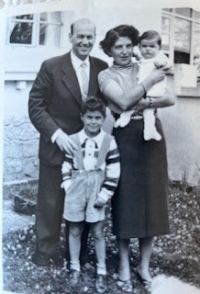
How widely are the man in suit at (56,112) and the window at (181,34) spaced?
0.11 m

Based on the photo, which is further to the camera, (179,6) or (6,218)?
(6,218)

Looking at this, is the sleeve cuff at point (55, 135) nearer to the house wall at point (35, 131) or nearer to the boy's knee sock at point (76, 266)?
the house wall at point (35, 131)

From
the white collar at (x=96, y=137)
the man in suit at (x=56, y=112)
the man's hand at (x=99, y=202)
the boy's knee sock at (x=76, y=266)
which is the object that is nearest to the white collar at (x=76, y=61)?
the man in suit at (x=56, y=112)

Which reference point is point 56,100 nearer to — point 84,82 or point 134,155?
point 84,82

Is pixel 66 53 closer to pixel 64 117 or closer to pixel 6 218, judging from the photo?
pixel 64 117

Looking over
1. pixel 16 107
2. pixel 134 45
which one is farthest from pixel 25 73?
pixel 134 45

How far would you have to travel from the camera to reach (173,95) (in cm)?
97

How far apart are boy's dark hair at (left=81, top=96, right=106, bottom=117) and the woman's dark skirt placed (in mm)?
41

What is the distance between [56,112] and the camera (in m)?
1.02

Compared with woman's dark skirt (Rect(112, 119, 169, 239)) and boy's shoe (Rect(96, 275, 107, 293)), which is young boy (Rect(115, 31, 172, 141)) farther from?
boy's shoe (Rect(96, 275, 107, 293))

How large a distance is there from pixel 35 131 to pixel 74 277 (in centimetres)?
25

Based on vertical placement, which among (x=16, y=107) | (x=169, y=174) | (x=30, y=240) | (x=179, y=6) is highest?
(x=179, y=6)

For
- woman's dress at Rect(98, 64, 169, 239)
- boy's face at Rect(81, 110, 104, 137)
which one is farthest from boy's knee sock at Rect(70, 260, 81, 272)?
boy's face at Rect(81, 110, 104, 137)

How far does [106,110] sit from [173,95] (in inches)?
4.3
